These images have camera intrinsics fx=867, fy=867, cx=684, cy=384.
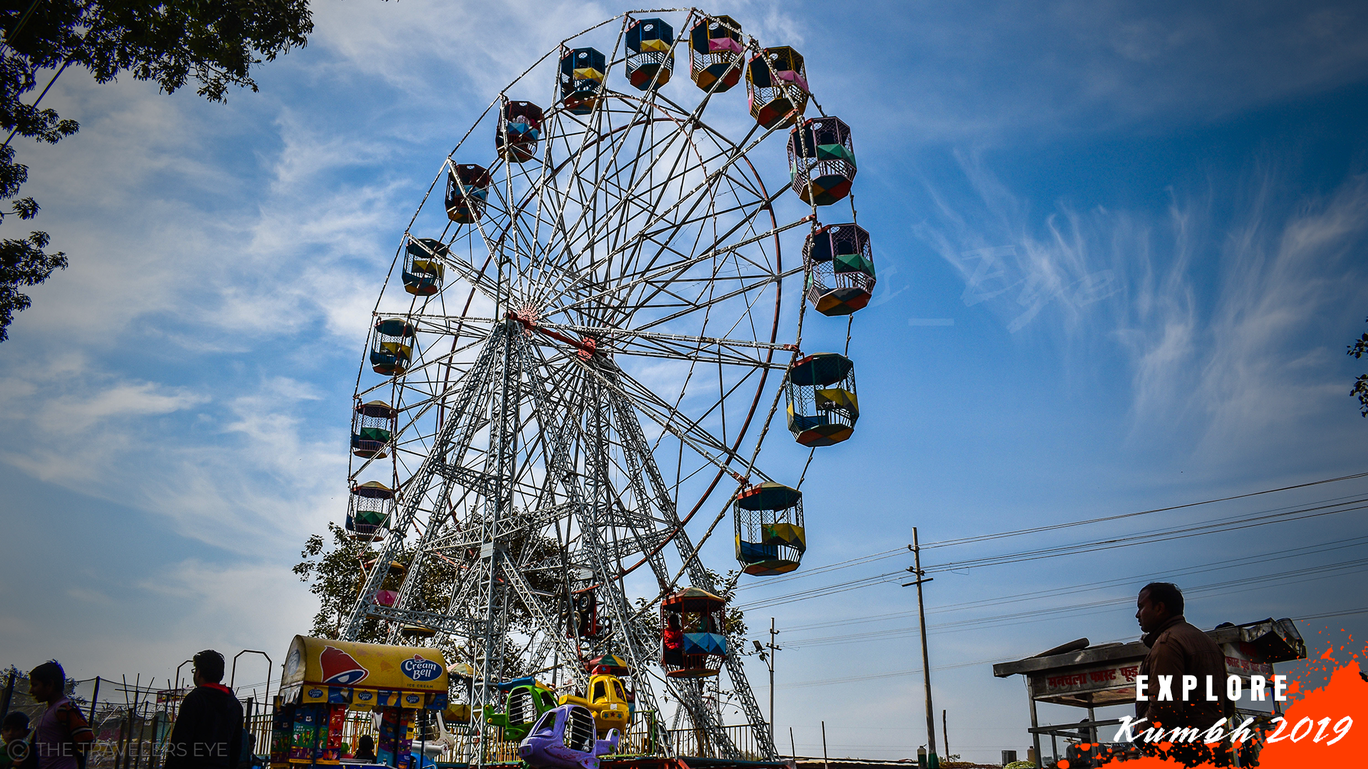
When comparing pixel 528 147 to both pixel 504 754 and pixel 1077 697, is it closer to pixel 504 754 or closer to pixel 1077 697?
pixel 504 754

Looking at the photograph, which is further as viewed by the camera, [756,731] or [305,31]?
[756,731]

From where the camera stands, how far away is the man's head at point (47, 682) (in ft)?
20.0

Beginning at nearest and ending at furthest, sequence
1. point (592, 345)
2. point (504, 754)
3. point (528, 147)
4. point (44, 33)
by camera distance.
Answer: point (44, 33), point (504, 754), point (592, 345), point (528, 147)

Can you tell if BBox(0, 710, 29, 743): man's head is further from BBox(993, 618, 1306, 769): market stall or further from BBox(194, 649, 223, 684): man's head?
BBox(993, 618, 1306, 769): market stall

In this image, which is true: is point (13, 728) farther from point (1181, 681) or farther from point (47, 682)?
point (1181, 681)

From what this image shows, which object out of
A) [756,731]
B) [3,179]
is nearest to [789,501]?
[756,731]

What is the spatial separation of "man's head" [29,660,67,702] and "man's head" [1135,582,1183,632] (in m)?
7.07

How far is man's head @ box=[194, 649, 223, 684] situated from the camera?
6000 millimetres

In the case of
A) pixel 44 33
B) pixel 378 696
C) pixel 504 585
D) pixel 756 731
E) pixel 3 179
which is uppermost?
pixel 44 33

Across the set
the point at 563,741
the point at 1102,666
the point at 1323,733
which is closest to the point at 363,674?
the point at 563,741

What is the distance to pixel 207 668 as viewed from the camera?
19.9ft

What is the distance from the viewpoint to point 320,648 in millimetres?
11844

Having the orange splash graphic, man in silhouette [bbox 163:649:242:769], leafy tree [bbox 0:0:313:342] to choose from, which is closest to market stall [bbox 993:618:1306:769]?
the orange splash graphic

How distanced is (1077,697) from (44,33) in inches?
588
